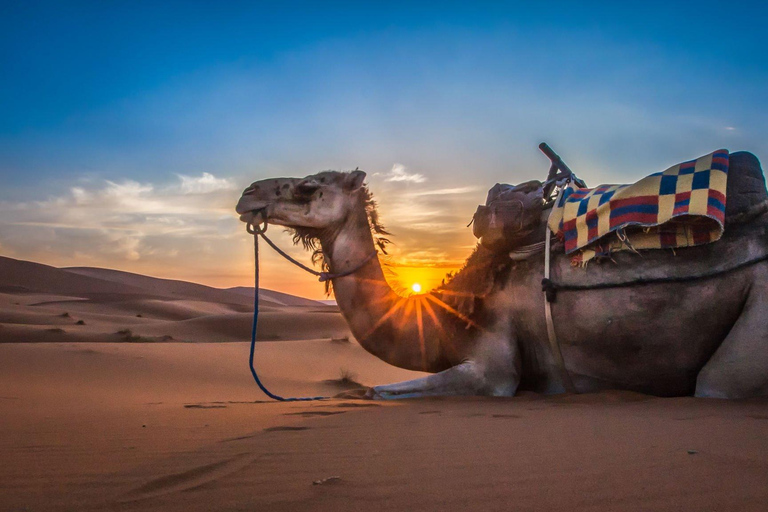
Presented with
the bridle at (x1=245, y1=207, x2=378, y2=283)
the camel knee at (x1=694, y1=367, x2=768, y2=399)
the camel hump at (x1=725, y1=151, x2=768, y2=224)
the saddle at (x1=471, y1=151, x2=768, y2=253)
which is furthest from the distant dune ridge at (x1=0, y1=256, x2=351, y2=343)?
the camel hump at (x1=725, y1=151, x2=768, y2=224)

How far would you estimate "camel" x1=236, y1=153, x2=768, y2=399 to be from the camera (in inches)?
152

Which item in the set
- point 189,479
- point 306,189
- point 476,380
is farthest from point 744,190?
point 189,479

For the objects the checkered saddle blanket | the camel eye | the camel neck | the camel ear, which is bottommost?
the camel neck

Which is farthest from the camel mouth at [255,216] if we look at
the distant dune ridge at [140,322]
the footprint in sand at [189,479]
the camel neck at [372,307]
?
the distant dune ridge at [140,322]

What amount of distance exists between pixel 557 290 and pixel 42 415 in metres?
3.77

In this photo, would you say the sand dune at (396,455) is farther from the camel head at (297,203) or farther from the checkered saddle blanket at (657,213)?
the camel head at (297,203)

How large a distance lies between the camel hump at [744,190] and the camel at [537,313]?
65 millimetres

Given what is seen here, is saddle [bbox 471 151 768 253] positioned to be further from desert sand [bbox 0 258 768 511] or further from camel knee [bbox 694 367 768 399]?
desert sand [bbox 0 258 768 511]

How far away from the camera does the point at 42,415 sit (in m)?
4.16

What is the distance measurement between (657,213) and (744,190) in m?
0.61

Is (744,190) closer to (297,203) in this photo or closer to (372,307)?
(372,307)

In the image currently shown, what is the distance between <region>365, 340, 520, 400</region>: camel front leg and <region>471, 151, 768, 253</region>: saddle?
84cm

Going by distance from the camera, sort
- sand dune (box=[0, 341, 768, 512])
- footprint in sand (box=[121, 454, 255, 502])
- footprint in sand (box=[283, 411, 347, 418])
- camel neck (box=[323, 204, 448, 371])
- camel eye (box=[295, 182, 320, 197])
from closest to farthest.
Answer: sand dune (box=[0, 341, 768, 512])
footprint in sand (box=[121, 454, 255, 502])
footprint in sand (box=[283, 411, 347, 418])
camel neck (box=[323, 204, 448, 371])
camel eye (box=[295, 182, 320, 197])

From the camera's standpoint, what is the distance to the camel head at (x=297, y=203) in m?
5.59
